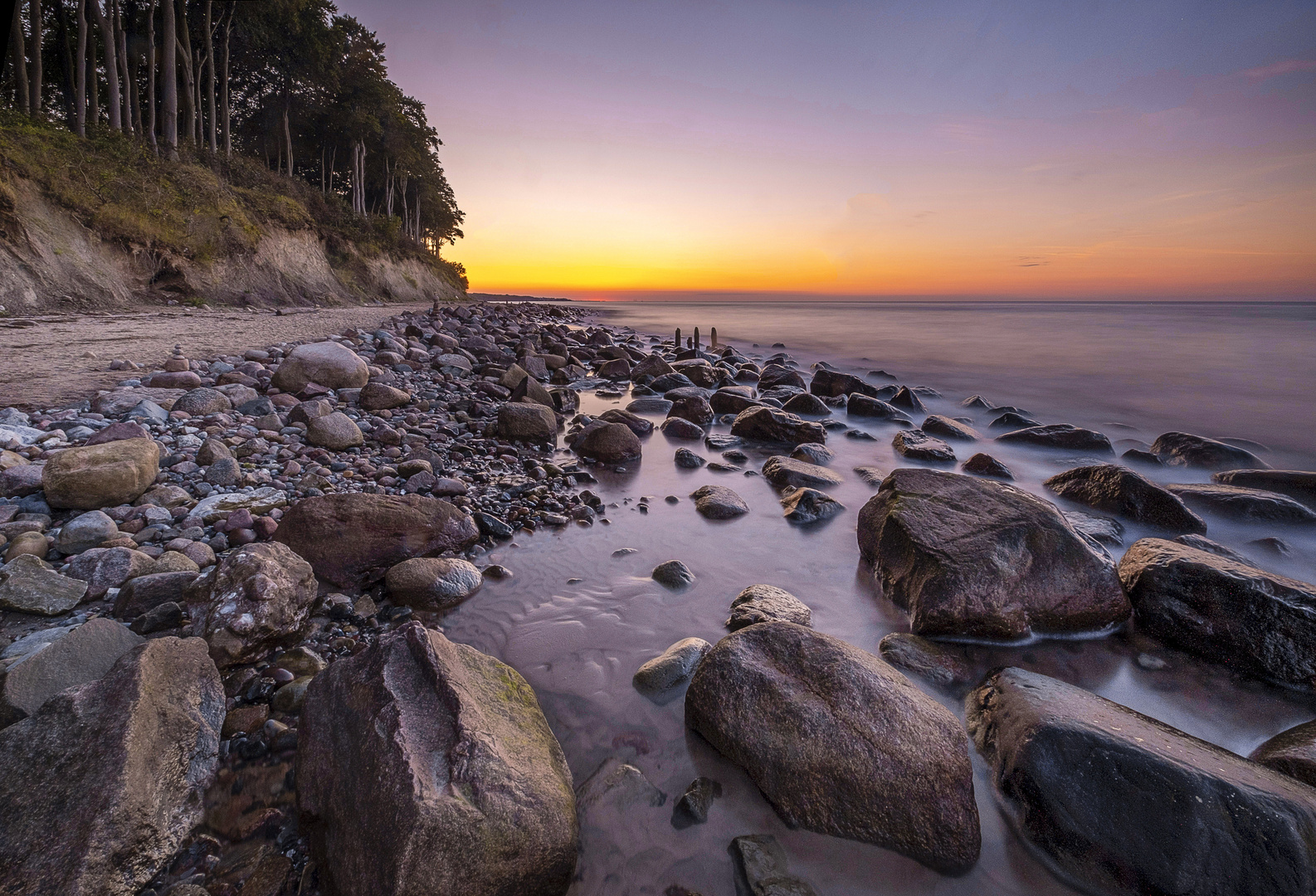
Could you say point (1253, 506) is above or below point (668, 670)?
above

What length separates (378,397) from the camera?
6258mm

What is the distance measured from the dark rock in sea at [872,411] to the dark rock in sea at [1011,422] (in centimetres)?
186

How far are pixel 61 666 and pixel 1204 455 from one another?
12.6 meters

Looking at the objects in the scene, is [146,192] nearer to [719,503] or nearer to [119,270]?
[119,270]

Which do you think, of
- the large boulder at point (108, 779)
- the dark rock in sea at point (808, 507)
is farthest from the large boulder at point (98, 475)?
the dark rock in sea at point (808, 507)

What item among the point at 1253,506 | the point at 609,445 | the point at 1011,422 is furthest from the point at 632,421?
the point at 1011,422

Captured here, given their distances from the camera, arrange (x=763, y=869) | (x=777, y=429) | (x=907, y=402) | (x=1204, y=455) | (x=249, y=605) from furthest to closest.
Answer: (x=907, y=402) → (x=777, y=429) → (x=1204, y=455) → (x=249, y=605) → (x=763, y=869)

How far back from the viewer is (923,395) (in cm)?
1306

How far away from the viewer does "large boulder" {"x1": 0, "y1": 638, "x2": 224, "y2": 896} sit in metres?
1.07

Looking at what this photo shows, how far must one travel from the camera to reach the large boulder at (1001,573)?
2791mm

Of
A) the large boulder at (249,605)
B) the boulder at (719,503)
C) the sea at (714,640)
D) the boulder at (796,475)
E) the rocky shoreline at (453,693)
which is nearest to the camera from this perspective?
the rocky shoreline at (453,693)

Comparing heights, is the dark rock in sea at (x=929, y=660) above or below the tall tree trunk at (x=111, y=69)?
below

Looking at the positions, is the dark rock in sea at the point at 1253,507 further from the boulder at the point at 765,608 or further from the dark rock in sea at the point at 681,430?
the dark rock in sea at the point at 681,430

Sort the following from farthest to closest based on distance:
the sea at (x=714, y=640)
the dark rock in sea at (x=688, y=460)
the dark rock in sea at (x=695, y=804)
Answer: the dark rock in sea at (x=688, y=460), the dark rock in sea at (x=695, y=804), the sea at (x=714, y=640)
